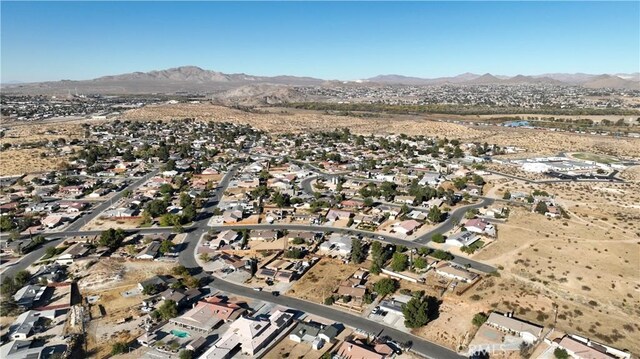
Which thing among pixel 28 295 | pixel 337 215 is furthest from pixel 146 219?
pixel 337 215

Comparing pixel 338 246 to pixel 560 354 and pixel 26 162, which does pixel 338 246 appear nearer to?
pixel 560 354

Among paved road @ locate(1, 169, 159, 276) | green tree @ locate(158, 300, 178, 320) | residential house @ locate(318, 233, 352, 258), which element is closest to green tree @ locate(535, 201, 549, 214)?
residential house @ locate(318, 233, 352, 258)

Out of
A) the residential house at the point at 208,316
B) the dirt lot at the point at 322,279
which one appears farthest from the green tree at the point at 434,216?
the residential house at the point at 208,316

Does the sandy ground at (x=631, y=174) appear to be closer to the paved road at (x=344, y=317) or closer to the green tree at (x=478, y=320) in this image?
the green tree at (x=478, y=320)

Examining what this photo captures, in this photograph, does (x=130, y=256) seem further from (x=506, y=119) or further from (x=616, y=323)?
(x=506, y=119)

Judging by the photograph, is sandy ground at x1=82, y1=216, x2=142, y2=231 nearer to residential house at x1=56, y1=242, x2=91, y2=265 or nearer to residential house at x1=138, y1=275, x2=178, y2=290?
residential house at x1=56, y1=242, x2=91, y2=265

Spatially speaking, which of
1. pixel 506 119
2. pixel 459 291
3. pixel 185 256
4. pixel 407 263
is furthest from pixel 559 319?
pixel 506 119
